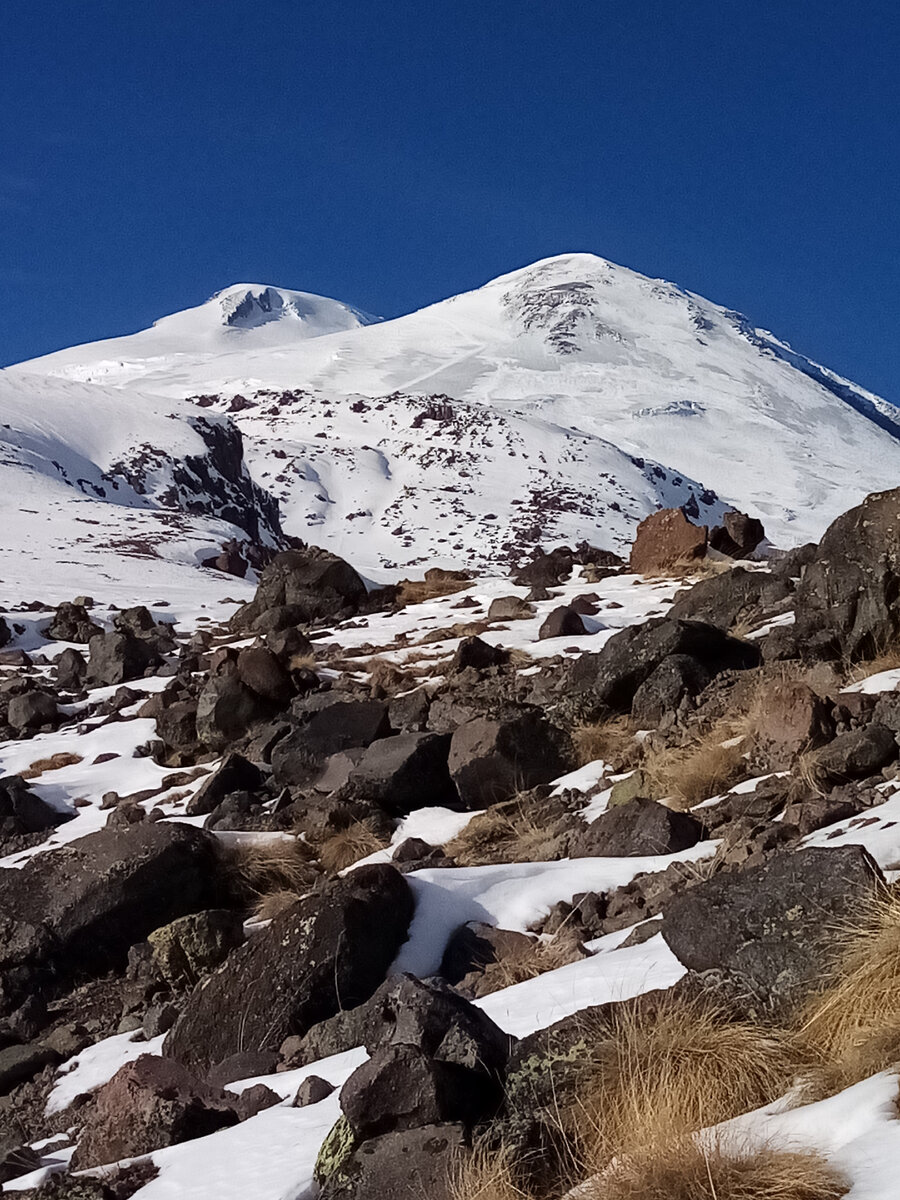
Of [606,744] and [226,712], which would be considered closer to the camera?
[606,744]

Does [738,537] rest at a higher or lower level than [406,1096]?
higher

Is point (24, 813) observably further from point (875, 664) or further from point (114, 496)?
point (114, 496)

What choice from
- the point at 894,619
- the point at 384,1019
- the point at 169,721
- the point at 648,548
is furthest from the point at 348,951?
the point at 648,548

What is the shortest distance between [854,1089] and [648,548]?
1376 centimetres

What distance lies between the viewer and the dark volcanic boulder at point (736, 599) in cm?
1062

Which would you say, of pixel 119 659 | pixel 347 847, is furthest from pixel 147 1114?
pixel 119 659

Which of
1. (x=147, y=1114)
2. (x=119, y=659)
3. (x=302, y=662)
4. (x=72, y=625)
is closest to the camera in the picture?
(x=147, y=1114)

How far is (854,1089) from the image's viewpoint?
101 inches

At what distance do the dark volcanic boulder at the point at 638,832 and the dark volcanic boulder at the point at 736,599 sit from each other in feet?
15.4

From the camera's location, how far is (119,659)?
13.6m

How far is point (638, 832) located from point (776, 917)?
258cm

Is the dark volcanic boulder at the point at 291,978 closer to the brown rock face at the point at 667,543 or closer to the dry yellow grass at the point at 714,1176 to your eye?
the dry yellow grass at the point at 714,1176

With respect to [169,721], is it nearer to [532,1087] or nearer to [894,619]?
[894,619]

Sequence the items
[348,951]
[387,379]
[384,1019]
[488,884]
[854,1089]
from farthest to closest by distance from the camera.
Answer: [387,379]
[488,884]
[348,951]
[384,1019]
[854,1089]
